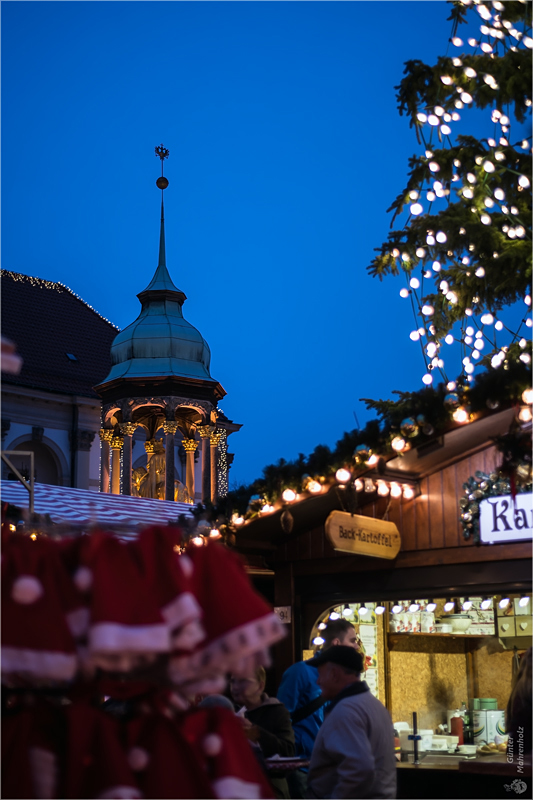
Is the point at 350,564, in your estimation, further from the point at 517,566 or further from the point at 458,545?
the point at 517,566

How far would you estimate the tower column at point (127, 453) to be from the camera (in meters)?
20.6

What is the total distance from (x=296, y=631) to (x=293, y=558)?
71 centimetres

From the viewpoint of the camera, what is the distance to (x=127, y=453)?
21.1 m

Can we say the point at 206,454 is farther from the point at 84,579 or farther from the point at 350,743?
the point at 84,579

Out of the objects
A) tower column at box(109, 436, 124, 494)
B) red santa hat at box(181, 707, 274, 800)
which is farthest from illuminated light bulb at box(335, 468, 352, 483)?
tower column at box(109, 436, 124, 494)

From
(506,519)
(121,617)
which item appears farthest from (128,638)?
(506,519)

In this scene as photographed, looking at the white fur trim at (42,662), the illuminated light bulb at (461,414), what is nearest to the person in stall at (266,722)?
the illuminated light bulb at (461,414)

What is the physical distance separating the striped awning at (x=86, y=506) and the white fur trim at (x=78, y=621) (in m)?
5.87

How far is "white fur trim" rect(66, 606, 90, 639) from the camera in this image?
3.10 meters

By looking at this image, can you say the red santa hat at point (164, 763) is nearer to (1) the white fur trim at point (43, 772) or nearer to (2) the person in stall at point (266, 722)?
(1) the white fur trim at point (43, 772)

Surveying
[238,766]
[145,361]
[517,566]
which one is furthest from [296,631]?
[145,361]

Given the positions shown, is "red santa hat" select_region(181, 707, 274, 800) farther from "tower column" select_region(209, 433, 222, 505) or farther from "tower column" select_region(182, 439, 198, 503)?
"tower column" select_region(209, 433, 222, 505)

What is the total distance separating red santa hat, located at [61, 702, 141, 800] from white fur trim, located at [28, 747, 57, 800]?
0.12 ft

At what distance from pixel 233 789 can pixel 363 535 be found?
4.75m
